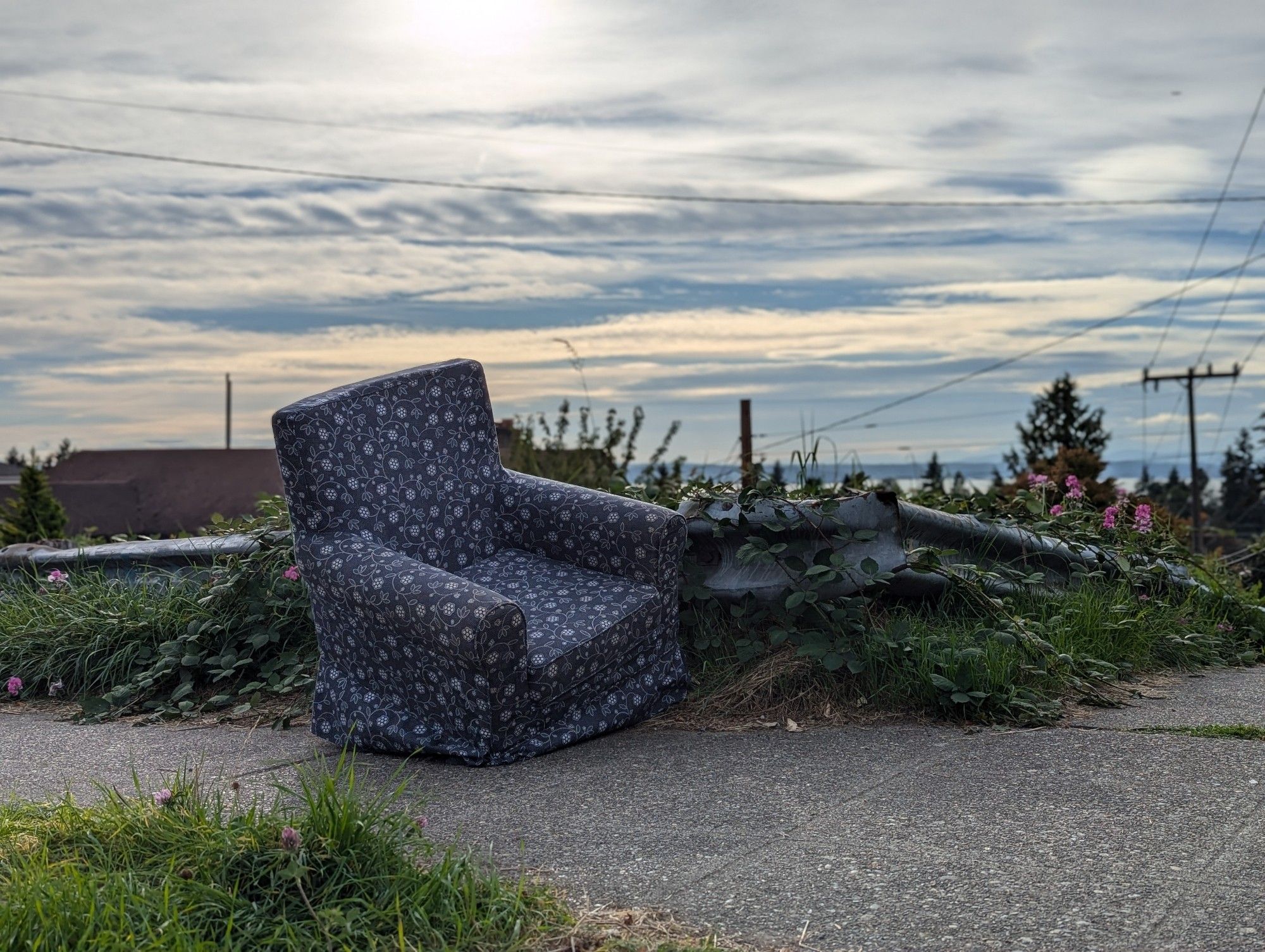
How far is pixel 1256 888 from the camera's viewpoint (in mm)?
2553

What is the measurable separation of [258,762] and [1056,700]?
2793mm

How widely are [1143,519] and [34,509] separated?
12.9 metres

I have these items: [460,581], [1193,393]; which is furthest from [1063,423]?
[460,581]

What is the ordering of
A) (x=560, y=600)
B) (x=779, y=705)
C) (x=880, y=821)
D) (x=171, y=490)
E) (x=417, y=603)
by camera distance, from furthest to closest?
(x=171, y=490) < (x=779, y=705) < (x=560, y=600) < (x=417, y=603) < (x=880, y=821)

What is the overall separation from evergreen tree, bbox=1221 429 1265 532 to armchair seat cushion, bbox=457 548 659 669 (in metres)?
59.7

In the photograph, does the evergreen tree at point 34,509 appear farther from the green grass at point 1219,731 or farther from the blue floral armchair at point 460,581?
the green grass at point 1219,731

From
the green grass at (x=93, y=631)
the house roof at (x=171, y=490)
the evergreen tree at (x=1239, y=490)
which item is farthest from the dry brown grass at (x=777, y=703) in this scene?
the evergreen tree at (x=1239, y=490)

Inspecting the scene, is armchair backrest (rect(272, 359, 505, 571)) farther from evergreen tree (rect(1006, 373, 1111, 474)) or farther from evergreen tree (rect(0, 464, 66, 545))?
evergreen tree (rect(1006, 373, 1111, 474))

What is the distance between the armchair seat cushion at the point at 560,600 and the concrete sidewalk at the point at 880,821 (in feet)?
1.15

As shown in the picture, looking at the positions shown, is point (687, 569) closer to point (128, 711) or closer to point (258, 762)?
point (258, 762)

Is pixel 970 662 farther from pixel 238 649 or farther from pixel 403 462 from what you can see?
pixel 238 649

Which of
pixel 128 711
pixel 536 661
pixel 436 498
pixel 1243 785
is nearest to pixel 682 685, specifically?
pixel 536 661

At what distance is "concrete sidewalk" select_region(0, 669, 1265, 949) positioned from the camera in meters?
2.43

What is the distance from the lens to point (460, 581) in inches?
144
